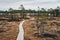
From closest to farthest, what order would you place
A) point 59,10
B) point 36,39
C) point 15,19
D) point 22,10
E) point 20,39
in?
point 20,39 → point 36,39 → point 15,19 → point 22,10 → point 59,10

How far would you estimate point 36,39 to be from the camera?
25.5 m

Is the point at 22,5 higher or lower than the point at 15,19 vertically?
higher

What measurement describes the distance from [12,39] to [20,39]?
4.27 ft

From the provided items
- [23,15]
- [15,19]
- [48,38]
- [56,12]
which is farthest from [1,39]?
[56,12]

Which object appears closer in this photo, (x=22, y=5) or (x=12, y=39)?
(x=12, y=39)

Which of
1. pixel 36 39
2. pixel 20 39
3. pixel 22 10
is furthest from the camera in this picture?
pixel 22 10

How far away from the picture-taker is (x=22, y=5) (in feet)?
252

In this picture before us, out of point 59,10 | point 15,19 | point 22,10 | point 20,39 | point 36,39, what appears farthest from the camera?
point 59,10

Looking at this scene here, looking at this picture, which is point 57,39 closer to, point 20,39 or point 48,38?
point 48,38

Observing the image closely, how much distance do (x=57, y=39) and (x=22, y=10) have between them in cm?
5253

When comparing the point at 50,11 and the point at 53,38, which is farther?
the point at 50,11

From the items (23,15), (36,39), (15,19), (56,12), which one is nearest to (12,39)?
(36,39)

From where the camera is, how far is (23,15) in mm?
76000

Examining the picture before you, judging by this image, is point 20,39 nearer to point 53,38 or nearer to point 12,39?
point 12,39
